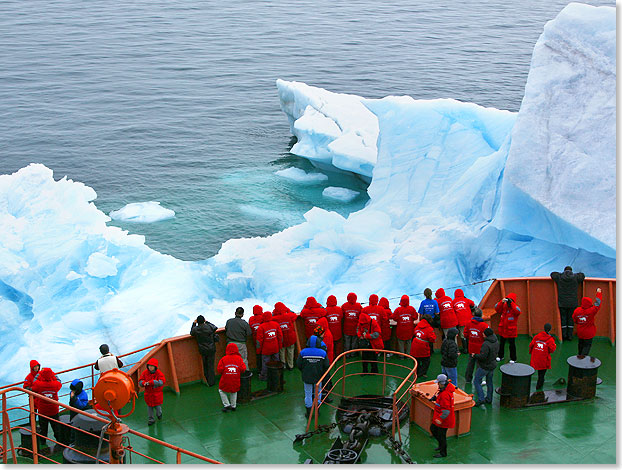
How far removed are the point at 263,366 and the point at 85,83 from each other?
131 ft

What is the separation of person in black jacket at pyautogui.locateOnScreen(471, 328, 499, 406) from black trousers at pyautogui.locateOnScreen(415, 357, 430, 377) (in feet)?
3.00

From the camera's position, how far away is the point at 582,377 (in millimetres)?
11031

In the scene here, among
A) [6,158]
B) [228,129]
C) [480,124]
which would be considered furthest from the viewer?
[228,129]

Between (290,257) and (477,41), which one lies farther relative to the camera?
(477,41)

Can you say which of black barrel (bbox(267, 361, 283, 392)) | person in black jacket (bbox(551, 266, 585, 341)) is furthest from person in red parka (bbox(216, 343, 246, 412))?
person in black jacket (bbox(551, 266, 585, 341))

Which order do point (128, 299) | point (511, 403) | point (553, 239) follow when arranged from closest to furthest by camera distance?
1. point (511, 403)
2. point (553, 239)
3. point (128, 299)

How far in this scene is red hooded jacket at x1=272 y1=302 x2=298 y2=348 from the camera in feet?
38.8

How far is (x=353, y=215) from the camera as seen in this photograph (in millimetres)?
20859

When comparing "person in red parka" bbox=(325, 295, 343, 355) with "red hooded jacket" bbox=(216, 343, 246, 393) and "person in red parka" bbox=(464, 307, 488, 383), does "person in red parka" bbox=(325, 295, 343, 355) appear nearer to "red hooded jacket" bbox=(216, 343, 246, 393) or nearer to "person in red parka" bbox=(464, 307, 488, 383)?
"red hooded jacket" bbox=(216, 343, 246, 393)

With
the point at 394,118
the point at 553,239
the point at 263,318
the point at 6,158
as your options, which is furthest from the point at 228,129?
the point at 263,318

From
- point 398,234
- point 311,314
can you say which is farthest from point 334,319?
point 398,234

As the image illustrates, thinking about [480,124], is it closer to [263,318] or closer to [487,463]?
[263,318]

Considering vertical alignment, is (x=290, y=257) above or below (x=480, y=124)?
below

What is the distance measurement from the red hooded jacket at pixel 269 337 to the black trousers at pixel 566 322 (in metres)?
4.96
